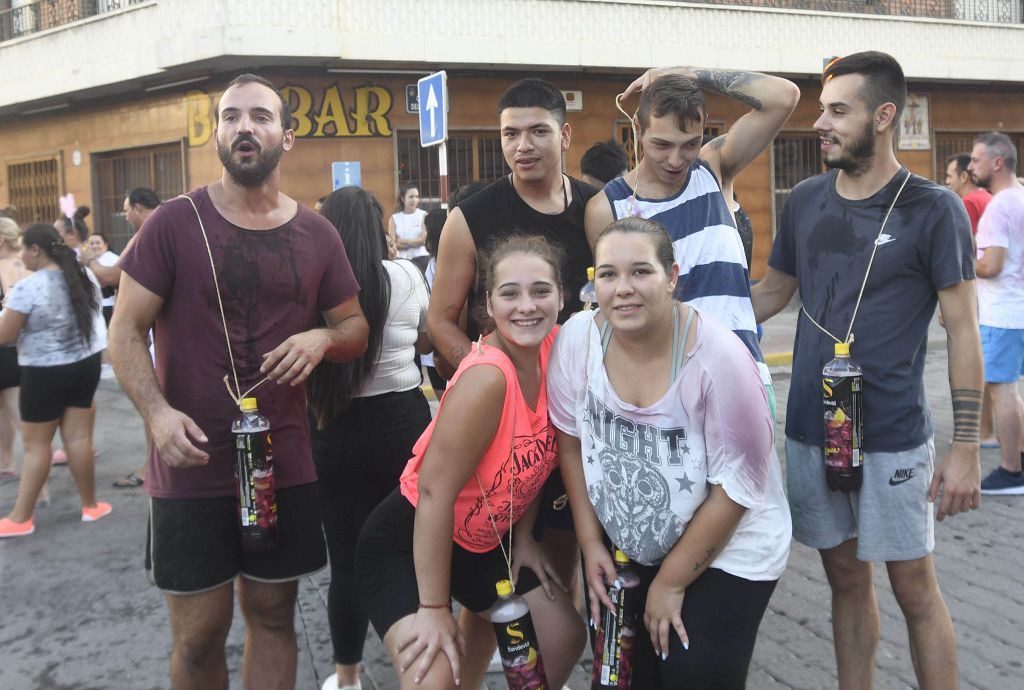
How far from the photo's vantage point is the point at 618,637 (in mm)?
2748

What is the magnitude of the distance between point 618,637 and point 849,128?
5.72 feet

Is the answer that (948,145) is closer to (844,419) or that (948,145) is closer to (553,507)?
(844,419)

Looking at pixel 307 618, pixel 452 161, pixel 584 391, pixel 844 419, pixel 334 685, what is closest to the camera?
pixel 584 391

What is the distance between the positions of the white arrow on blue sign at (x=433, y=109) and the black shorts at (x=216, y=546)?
7629 mm

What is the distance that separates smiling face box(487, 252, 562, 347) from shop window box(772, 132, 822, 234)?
17261 millimetres

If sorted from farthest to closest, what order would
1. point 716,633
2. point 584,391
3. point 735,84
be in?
point 735,84, point 584,391, point 716,633

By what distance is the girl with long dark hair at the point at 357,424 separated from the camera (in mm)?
3797

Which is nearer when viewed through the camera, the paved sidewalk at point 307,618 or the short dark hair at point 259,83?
the short dark hair at point 259,83

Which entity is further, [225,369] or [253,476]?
[225,369]

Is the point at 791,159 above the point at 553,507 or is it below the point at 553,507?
above

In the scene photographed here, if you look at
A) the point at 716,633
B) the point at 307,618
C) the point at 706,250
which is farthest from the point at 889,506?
the point at 307,618

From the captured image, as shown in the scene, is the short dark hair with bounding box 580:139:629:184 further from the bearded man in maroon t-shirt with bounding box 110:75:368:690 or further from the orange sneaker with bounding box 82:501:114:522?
the orange sneaker with bounding box 82:501:114:522

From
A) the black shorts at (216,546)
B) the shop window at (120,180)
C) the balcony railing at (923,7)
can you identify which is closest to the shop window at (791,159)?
the balcony railing at (923,7)

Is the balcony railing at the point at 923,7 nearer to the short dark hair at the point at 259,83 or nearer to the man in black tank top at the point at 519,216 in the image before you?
the man in black tank top at the point at 519,216
